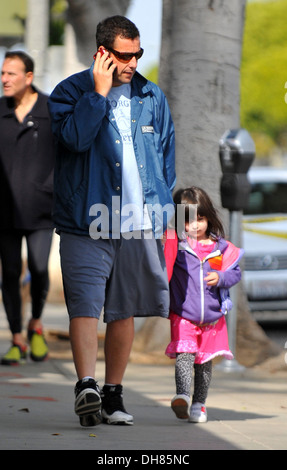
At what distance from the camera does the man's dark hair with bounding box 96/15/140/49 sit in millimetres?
5332

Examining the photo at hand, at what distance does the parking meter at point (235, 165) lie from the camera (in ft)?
25.7

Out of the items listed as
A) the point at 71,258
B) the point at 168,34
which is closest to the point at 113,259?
the point at 71,258

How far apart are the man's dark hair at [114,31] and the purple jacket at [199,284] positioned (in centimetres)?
104

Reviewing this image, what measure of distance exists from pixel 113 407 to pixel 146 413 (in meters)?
0.56

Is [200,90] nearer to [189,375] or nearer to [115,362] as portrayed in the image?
[189,375]

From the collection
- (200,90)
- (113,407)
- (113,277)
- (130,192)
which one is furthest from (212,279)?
(200,90)

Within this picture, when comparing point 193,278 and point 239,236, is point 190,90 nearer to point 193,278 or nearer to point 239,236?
point 239,236

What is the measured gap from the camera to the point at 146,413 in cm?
596

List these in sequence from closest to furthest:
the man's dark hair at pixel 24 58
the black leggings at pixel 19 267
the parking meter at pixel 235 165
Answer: the black leggings at pixel 19 267
the man's dark hair at pixel 24 58
the parking meter at pixel 235 165

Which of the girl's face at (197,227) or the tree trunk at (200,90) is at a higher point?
the tree trunk at (200,90)

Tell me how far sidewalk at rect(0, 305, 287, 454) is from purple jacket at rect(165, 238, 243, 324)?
56cm

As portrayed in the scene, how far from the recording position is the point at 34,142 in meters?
7.54

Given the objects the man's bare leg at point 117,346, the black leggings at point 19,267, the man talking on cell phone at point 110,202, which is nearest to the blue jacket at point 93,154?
the man talking on cell phone at point 110,202

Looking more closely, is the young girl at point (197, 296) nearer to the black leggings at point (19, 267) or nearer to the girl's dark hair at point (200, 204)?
the girl's dark hair at point (200, 204)
